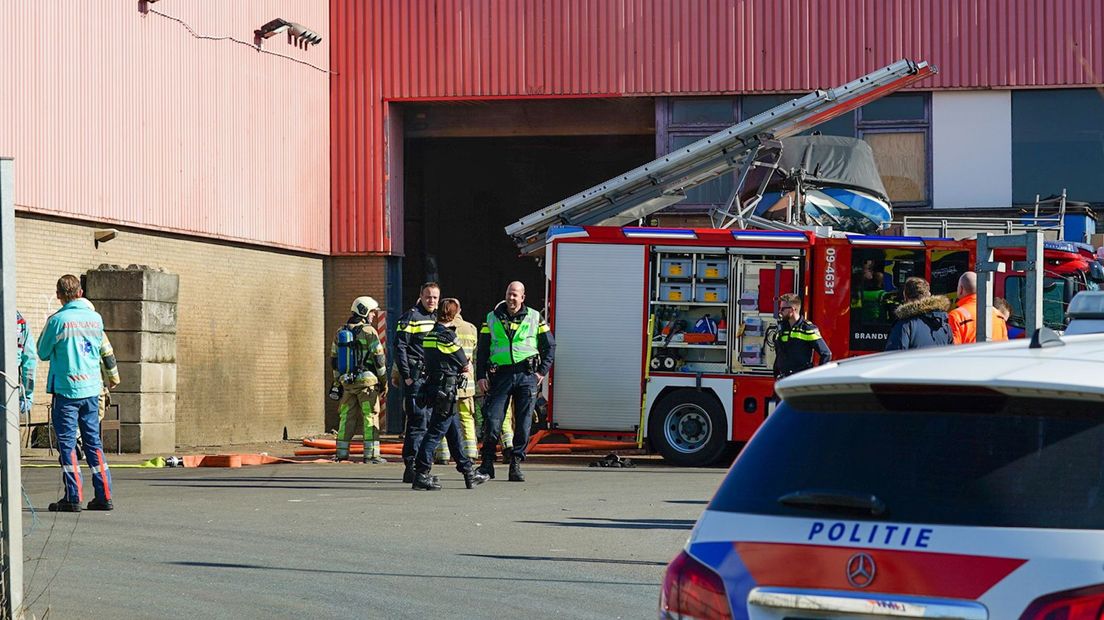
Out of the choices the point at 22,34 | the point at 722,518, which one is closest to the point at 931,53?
→ the point at 22,34

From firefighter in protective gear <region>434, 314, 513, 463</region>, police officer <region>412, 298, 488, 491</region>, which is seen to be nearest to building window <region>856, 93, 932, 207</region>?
firefighter in protective gear <region>434, 314, 513, 463</region>

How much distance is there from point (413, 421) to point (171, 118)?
1002 centimetres

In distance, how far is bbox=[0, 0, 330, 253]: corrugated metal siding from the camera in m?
19.7

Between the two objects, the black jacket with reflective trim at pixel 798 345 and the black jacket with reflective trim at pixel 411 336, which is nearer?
the black jacket with reflective trim at pixel 411 336

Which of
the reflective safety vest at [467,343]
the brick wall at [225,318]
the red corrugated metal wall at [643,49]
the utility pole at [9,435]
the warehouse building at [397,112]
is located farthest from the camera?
the red corrugated metal wall at [643,49]

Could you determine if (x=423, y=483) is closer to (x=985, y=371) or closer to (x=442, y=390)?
(x=442, y=390)

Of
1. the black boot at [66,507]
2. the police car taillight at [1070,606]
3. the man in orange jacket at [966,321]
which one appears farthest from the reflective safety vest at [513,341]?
the police car taillight at [1070,606]

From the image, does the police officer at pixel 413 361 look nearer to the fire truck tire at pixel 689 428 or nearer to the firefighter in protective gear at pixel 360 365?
the firefighter in protective gear at pixel 360 365

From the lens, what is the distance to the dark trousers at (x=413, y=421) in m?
14.3

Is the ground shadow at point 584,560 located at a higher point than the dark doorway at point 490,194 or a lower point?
lower

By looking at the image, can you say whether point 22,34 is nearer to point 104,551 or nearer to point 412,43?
point 412,43

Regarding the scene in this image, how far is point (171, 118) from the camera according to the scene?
2270cm

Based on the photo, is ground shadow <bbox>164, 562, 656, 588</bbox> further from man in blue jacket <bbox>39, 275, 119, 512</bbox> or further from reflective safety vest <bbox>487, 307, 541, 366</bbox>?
reflective safety vest <bbox>487, 307, 541, 366</bbox>

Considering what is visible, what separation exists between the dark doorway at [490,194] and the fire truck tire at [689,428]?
49.5 ft
